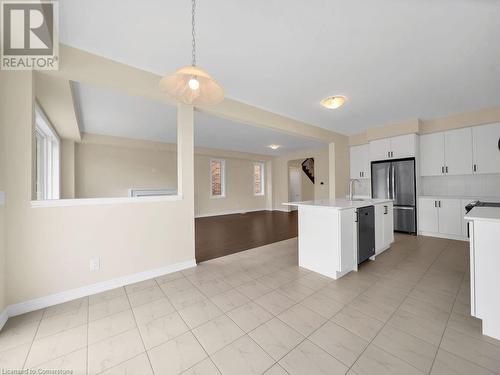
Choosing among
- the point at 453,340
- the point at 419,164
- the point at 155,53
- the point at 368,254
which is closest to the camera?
the point at 453,340

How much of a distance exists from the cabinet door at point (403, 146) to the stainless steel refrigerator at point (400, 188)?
5.2 inches

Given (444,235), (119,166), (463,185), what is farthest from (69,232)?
(463,185)

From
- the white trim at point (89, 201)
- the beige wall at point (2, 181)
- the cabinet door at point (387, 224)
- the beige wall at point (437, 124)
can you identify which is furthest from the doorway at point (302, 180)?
the beige wall at point (2, 181)

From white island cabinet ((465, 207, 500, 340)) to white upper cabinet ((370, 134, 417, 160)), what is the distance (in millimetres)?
3449

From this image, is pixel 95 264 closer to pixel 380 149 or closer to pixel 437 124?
pixel 380 149

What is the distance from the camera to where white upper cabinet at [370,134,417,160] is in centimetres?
433

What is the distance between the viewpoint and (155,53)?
213 cm

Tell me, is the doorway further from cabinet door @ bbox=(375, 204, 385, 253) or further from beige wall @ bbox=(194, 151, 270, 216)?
cabinet door @ bbox=(375, 204, 385, 253)

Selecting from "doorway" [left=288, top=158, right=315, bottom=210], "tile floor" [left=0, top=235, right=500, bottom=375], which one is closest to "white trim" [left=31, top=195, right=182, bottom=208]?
"tile floor" [left=0, top=235, right=500, bottom=375]

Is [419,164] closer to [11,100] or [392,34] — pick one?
[392,34]

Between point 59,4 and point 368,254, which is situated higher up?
point 59,4

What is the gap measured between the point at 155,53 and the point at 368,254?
11.9ft

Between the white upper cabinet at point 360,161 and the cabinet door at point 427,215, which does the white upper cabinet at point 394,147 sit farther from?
the cabinet door at point 427,215

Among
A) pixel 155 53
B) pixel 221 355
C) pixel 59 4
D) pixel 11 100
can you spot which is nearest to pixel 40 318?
pixel 221 355
